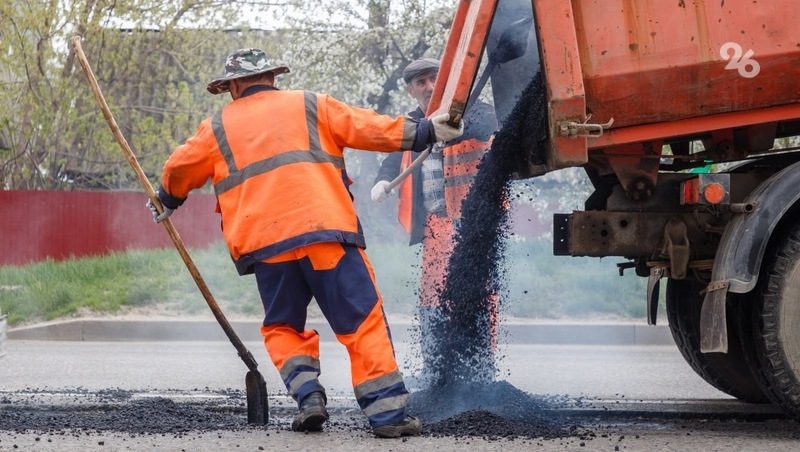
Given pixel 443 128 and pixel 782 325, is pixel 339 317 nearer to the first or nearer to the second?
pixel 443 128

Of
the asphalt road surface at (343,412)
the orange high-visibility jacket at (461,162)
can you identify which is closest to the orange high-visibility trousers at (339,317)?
the asphalt road surface at (343,412)

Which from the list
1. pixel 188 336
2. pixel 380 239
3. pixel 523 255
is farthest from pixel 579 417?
pixel 380 239

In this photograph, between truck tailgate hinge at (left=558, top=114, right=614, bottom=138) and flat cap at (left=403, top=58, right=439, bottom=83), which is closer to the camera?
truck tailgate hinge at (left=558, top=114, right=614, bottom=138)

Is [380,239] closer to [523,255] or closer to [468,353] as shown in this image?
[523,255]

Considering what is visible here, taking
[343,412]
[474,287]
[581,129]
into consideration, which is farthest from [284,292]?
[581,129]

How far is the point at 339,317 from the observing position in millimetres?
4789

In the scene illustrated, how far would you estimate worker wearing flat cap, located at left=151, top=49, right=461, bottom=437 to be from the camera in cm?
476

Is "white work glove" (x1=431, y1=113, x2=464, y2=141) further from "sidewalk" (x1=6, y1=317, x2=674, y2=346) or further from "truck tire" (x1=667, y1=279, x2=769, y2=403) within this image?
"sidewalk" (x1=6, y1=317, x2=674, y2=346)

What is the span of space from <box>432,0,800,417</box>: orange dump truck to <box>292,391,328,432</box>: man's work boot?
1197mm

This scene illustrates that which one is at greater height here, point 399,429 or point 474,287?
point 474,287

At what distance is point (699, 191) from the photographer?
4.81 metres

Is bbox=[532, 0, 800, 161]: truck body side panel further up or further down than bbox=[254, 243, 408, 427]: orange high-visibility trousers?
further up

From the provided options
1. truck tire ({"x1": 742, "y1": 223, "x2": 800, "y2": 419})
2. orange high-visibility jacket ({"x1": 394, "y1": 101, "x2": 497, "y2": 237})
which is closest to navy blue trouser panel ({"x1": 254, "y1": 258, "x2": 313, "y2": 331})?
orange high-visibility jacket ({"x1": 394, "y1": 101, "x2": 497, "y2": 237})

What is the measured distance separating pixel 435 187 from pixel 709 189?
2134 millimetres
